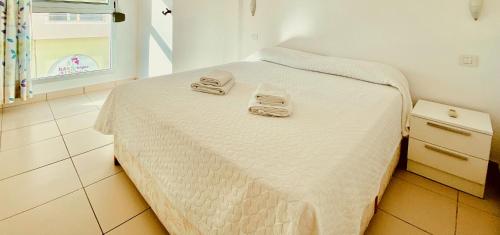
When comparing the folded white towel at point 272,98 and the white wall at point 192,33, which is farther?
the white wall at point 192,33

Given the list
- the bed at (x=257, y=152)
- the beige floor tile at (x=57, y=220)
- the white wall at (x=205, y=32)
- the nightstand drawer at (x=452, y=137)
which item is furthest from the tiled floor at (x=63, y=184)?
the nightstand drawer at (x=452, y=137)

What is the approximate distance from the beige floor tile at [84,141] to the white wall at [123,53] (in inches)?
53.4

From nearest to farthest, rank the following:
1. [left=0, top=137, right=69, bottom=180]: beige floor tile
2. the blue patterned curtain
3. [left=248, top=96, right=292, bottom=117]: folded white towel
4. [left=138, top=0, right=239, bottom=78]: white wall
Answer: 1. [left=248, top=96, right=292, bottom=117]: folded white towel
2. [left=0, top=137, right=69, bottom=180]: beige floor tile
3. the blue patterned curtain
4. [left=138, top=0, right=239, bottom=78]: white wall

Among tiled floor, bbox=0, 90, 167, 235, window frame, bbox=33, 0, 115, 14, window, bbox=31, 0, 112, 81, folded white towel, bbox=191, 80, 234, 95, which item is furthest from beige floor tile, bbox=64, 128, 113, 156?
window frame, bbox=33, 0, 115, 14

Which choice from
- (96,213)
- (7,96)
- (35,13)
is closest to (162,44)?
(35,13)

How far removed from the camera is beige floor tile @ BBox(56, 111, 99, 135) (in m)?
2.65

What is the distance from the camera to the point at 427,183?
1.98 meters

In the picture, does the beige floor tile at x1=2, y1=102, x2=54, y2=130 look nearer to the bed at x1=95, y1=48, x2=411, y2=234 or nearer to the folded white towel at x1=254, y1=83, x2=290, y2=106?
the bed at x1=95, y1=48, x2=411, y2=234

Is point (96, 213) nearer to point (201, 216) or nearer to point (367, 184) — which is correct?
point (201, 216)

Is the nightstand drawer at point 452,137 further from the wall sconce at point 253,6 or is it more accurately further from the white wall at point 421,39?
the wall sconce at point 253,6

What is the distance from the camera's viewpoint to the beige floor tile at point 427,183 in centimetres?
187

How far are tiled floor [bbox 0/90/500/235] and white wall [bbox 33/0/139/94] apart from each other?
4.75ft

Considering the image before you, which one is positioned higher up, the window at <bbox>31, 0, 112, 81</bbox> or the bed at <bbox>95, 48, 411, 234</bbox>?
the window at <bbox>31, 0, 112, 81</bbox>

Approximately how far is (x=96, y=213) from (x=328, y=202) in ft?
4.47
